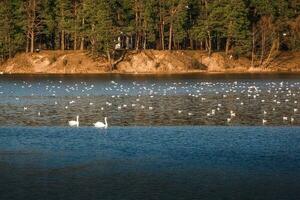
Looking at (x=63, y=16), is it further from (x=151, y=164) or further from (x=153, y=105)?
(x=151, y=164)

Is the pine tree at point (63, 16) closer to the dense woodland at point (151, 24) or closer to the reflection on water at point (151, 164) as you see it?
the dense woodland at point (151, 24)

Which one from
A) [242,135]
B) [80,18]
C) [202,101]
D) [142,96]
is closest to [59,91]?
[142,96]

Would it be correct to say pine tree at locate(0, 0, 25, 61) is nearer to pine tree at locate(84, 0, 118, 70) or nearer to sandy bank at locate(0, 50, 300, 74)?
sandy bank at locate(0, 50, 300, 74)

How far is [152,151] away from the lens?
3189 centimetres

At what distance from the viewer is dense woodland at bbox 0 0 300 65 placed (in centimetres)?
13038

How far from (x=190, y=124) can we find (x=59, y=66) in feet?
312

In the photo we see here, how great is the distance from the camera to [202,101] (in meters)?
62.1

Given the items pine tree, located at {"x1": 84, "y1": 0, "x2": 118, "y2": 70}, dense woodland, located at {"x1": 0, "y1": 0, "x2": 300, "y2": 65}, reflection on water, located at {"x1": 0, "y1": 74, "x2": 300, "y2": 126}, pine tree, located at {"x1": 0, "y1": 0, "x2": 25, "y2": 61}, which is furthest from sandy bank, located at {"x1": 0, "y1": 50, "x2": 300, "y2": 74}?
reflection on water, located at {"x1": 0, "y1": 74, "x2": 300, "y2": 126}

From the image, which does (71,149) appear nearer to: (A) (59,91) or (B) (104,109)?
(B) (104,109)

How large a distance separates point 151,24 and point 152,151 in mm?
101841

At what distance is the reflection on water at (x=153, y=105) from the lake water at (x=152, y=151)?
10 cm

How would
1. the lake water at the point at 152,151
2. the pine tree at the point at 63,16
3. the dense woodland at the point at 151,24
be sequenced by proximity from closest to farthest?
1. the lake water at the point at 152,151
2. the dense woodland at the point at 151,24
3. the pine tree at the point at 63,16

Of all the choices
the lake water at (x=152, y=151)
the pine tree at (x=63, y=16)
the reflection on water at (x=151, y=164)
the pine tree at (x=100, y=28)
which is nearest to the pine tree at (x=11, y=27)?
the pine tree at (x=63, y=16)

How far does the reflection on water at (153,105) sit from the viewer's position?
4588cm
